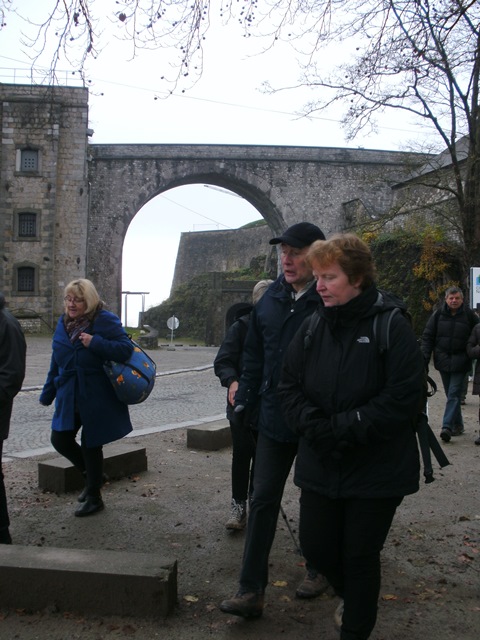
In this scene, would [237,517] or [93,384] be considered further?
[93,384]

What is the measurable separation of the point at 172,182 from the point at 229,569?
35.6m

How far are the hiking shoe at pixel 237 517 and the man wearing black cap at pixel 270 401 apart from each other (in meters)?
1.05

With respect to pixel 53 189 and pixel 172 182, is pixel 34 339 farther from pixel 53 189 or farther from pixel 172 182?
pixel 172 182

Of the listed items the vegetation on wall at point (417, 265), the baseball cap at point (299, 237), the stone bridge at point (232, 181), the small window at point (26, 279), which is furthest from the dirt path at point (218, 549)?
the stone bridge at point (232, 181)

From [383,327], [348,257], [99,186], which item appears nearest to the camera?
[383,327]

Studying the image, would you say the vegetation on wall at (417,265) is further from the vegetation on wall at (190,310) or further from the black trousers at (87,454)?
the vegetation on wall at (190,310)

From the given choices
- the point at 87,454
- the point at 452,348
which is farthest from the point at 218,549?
the point at 452,348

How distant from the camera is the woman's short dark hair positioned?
316 centimetres

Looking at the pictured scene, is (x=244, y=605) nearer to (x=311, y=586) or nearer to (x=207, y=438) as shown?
(x=311, y=586)

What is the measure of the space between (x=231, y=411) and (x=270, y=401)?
1.01 metres

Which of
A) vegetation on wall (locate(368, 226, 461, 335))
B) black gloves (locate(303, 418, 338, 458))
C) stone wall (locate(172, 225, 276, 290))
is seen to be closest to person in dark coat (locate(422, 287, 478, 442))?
black gloves (locate(303, 418, 338, 458))

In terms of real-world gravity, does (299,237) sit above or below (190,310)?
above

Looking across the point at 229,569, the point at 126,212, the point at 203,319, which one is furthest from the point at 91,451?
the point at 203,319

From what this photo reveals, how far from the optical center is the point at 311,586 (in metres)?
3.90
